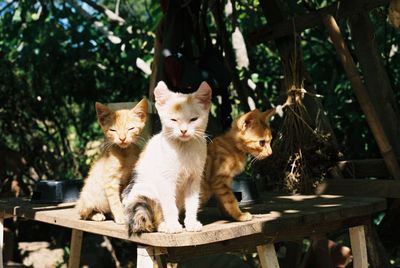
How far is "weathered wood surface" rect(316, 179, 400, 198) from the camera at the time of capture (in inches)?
113

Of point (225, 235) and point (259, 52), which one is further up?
point (259, 52)

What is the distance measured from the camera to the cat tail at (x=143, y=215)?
1693 mm

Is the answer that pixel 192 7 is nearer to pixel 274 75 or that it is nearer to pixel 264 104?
pixel 264 104

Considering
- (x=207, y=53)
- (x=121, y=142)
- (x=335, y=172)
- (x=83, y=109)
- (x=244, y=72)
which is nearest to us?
(x=121, y=142)

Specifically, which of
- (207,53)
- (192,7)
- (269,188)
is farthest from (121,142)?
(269,188)

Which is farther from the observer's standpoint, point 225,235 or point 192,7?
point 192,7

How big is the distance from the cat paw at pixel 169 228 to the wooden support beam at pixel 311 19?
172cm

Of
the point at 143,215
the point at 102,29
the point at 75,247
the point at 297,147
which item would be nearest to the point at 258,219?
the point at 143,215

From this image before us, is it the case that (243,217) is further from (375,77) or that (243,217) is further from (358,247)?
(375,77)

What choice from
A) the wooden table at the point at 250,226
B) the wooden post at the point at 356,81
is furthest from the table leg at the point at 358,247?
the wooden post at the point at 356,81

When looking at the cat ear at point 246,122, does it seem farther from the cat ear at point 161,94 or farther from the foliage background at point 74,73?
the foliage background at point 74,73

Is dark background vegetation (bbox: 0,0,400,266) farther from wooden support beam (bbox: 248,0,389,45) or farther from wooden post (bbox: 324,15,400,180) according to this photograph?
wooden post (bbox: 324,15,400,180)

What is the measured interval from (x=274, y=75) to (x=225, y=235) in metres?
3.34

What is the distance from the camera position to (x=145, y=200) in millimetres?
1797
